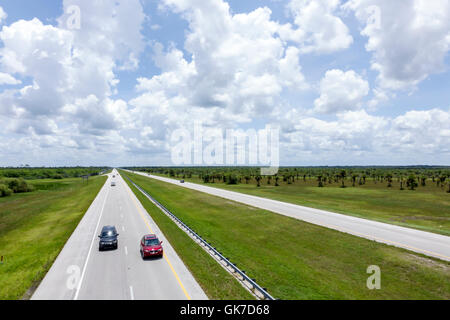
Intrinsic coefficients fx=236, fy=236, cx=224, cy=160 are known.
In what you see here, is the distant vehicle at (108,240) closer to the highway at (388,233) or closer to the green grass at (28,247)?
the green grass at (28,247)

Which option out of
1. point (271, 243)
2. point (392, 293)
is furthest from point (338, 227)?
point (392, 293)

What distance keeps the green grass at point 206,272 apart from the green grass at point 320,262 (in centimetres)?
186

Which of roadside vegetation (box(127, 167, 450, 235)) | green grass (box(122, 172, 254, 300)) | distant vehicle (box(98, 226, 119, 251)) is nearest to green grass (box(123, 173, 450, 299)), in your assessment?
green grass (box(122, 172, 254, 300))

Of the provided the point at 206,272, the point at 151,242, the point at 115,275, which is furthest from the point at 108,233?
the point at 206,272

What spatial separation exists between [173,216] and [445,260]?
2850 centimetres

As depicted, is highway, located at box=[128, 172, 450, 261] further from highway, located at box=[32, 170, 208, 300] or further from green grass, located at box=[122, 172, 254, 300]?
highway, located at box=[32, 170, 208, 300]

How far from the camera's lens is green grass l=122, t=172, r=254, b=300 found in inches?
513

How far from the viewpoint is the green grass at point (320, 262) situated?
1404cm

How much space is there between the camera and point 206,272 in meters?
15.6

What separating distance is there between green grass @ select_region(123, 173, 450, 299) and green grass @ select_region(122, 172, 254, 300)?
186cm
